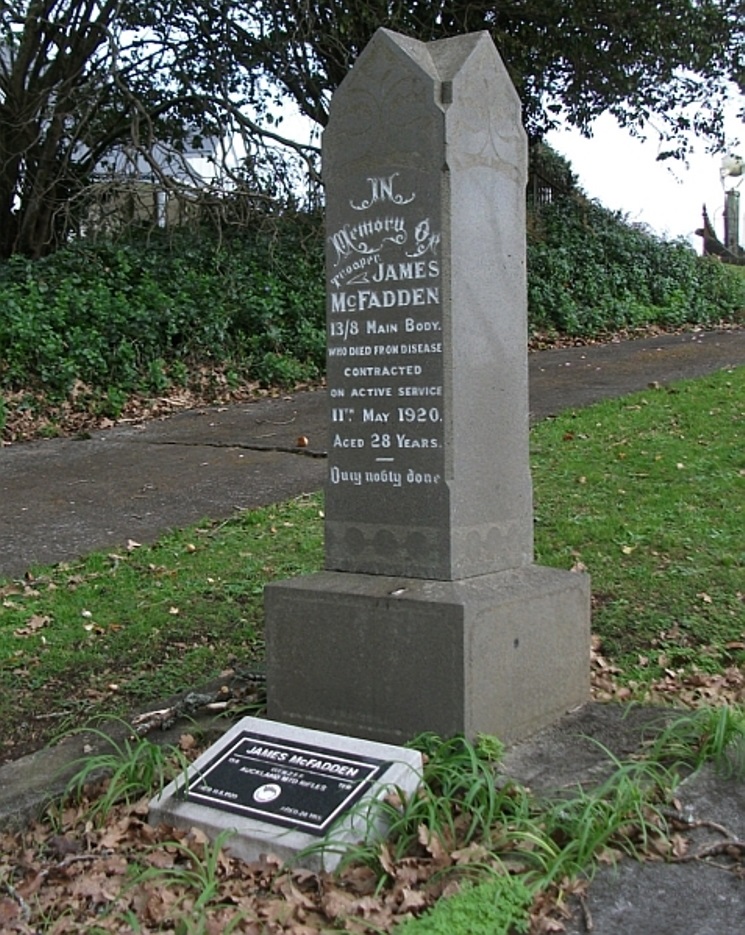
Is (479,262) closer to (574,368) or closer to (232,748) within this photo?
(232,748)

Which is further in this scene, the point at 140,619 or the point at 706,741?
the point at 140,619

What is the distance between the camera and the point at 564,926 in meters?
2.88

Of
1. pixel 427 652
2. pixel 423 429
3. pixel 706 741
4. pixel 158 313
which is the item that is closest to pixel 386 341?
pixel 423 429

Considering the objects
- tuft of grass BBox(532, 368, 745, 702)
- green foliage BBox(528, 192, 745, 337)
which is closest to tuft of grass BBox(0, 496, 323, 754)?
tuft of grass BBox(532, 368, 745, 702)

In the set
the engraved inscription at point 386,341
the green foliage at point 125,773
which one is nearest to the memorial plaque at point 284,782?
the green foliage at point 125,773

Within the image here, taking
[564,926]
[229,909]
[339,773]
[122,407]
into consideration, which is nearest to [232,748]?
[339,773]

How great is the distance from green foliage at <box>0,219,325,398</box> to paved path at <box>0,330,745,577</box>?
90cm

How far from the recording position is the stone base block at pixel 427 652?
3.87 metres

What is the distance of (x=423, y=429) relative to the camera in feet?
13.6

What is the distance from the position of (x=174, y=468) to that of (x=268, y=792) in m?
5.94

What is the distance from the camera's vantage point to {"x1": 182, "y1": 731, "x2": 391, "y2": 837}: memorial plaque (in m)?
3.43

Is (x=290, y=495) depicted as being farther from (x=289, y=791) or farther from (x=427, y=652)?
(x=289, y=791)

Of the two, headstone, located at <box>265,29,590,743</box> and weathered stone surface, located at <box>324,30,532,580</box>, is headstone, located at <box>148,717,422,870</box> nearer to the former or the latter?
headstone, located at <box>265,29,590,743</box>

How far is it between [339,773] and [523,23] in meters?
14.4
